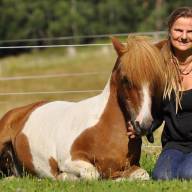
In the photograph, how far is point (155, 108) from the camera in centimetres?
609

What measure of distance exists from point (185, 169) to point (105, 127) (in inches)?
33.6

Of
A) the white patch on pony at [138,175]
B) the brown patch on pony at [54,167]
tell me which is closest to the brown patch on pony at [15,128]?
the brown patch on pony at [54,167]

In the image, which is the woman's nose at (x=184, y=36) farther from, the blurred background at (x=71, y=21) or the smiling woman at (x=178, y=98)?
the blurred background at (x=71, y=21)

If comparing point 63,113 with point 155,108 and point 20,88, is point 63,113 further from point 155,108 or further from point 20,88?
point 20,88

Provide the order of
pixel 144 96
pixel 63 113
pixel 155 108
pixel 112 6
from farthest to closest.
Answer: pixel 112 6, pixel 63 113, pixel 155 108, pixel 144 96

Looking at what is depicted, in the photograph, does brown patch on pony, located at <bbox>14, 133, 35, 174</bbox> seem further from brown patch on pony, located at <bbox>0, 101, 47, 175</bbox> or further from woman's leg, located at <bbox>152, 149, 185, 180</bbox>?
woman's leg, located at <bbox>152, 149, 185, 180</bbox>

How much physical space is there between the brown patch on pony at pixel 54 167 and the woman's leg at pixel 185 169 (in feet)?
4.20

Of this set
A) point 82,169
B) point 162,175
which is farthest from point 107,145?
point 162,175

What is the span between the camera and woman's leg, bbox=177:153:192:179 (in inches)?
231

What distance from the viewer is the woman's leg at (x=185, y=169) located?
5.88 meters

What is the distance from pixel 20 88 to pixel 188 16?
795 inches

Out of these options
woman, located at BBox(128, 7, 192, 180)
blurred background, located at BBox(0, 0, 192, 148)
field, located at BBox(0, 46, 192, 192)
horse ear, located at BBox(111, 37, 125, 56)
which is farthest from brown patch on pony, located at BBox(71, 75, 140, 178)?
blurred background, located at BBox(0, 0, 192, 148)

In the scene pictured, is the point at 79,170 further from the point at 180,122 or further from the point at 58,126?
the point at 180,122

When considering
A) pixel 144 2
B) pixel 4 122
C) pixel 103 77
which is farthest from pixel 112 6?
pixel 4 122
